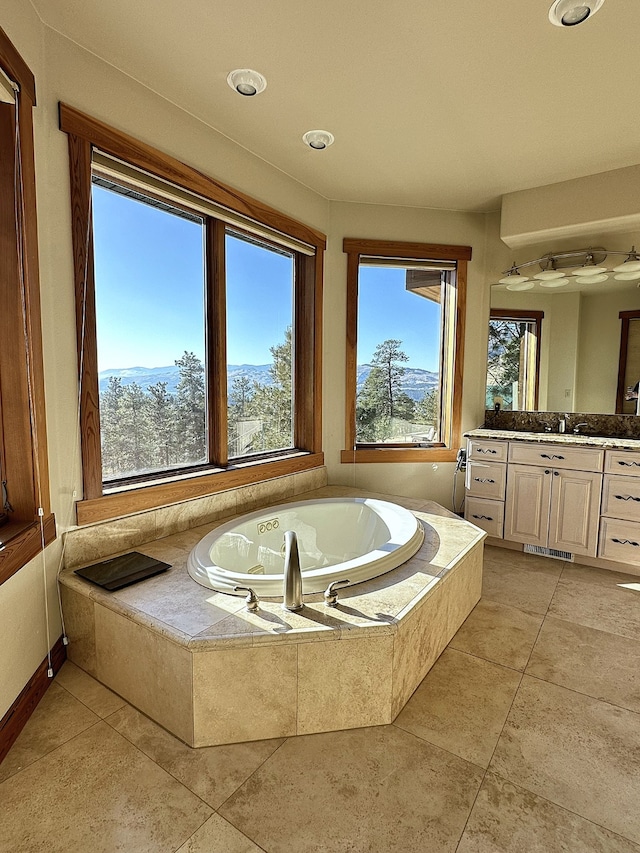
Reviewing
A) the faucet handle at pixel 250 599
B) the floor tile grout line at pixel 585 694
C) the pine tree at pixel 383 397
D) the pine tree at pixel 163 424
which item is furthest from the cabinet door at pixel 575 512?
the pine tree at pixel 163 424

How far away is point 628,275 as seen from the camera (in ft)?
10.6

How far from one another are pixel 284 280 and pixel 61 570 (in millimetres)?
2320

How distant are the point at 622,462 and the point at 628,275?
4.38 ft

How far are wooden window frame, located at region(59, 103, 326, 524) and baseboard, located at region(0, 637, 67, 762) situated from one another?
0.56m

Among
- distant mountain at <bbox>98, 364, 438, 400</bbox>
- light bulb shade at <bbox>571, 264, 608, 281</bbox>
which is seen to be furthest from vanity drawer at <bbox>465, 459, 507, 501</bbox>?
light bulb shade at <bbox>571, 264, 608, 281</bbox>

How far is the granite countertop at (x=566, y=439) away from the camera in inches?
115

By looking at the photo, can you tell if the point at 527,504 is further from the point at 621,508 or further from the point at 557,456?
the point at 621,508

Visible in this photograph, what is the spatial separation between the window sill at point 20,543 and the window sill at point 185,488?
23 cm

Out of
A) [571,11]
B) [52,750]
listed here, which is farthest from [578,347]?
[52,750]

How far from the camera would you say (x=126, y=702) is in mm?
1775

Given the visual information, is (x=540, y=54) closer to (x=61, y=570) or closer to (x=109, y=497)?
(x=109, y=497)

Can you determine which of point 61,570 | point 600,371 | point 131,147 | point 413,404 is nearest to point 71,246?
point 131,147

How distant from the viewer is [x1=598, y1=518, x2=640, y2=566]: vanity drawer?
2902 millimetres

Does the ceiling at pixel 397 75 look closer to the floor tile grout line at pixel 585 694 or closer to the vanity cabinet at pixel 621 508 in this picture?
the vanity cabinet at pixel 621 508
